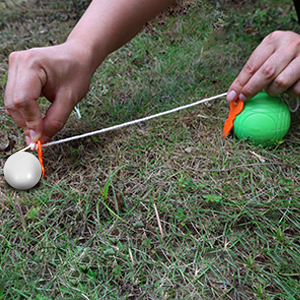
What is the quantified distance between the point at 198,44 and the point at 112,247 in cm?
199

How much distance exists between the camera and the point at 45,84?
140 centimetres

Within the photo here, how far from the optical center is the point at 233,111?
1740mm

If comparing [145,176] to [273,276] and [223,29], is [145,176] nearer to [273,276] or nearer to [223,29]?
[273,276]

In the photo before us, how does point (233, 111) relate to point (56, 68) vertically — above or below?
below

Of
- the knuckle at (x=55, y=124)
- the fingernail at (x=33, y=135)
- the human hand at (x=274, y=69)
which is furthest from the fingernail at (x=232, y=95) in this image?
the fingernail at (x=33, y=135)

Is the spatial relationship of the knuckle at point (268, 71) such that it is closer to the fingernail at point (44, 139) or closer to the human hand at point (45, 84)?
the human hand at point (45, 84)

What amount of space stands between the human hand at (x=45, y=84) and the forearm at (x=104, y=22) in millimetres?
56

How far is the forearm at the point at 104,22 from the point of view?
147cm

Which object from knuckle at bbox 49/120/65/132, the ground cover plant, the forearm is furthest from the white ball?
the forearm

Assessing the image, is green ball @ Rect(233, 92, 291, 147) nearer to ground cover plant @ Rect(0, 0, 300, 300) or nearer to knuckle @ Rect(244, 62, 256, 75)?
ground cover plant @ Rect(0, 0, 300, 300)

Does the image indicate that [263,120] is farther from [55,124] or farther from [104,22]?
[55,124]

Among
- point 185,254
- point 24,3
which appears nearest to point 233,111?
point 185,254

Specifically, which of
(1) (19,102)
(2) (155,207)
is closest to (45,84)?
(1) (19,102)

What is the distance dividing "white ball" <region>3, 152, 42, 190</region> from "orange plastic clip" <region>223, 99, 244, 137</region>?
1132 millimetres
